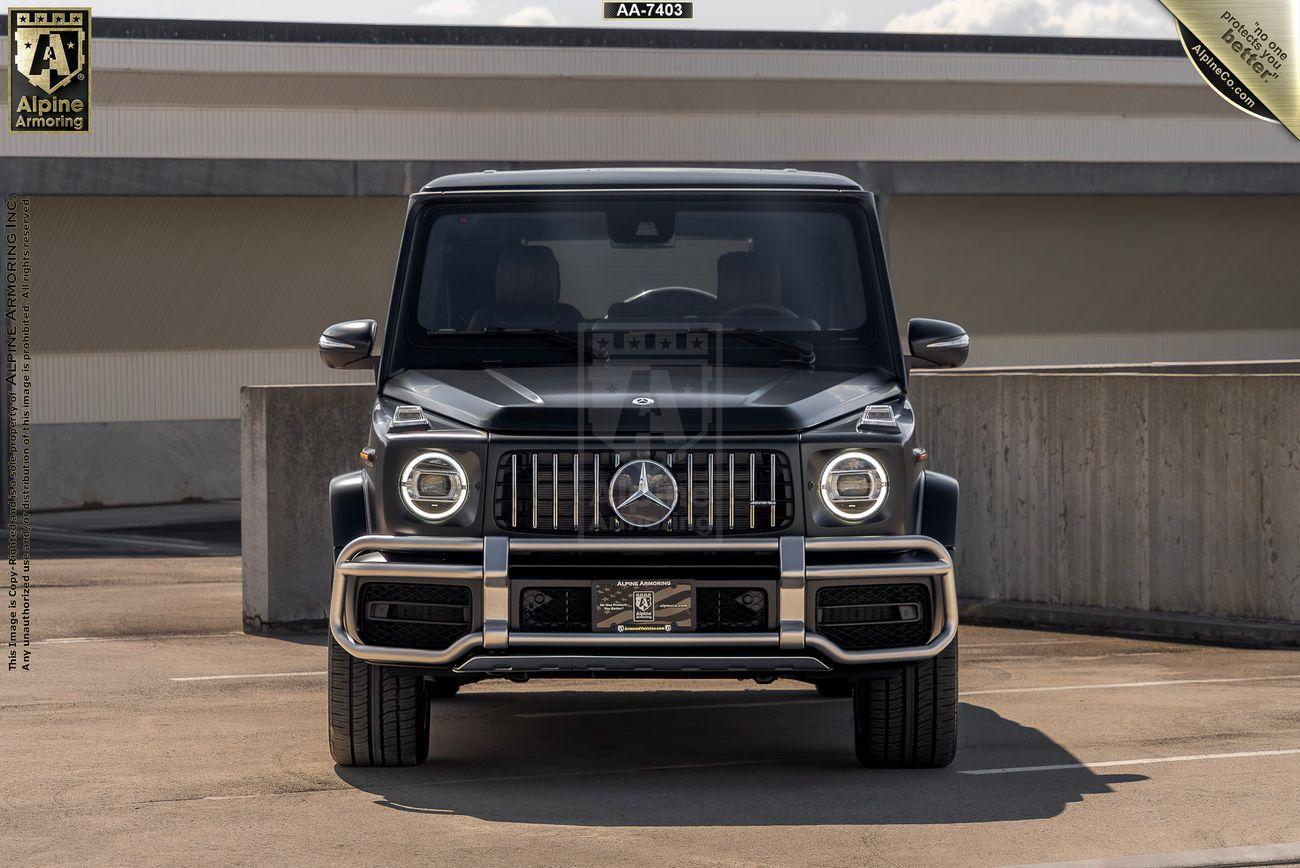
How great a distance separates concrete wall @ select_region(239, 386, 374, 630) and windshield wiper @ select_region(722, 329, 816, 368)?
4.74 metres

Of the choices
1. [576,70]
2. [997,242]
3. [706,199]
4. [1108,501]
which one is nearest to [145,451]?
[576,70]

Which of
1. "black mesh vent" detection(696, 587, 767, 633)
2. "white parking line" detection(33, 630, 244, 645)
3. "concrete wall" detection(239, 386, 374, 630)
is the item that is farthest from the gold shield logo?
"black mesh vent" detection(696, 587, 767, 633)

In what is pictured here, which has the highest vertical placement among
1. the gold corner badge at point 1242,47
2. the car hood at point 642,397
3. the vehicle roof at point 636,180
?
the gold corner badge at point 1242,47

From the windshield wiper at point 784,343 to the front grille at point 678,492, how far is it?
36.7 inches

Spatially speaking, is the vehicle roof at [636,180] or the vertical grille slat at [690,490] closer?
the vertical grille slat at [690,490]

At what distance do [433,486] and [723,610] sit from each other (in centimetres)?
114

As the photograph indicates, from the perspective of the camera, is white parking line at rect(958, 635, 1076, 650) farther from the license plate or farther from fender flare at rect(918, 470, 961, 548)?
the license plate

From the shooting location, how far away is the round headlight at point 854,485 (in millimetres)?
7281

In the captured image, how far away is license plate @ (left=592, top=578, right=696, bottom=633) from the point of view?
720cm

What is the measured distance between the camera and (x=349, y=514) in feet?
Result: 25.4

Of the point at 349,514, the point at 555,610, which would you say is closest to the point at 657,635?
the point at 555,610

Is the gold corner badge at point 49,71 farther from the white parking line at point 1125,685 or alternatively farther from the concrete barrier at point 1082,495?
the white parking line at point 1125,685

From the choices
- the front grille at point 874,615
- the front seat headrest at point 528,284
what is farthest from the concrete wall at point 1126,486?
the front seat headrest at point 528,284

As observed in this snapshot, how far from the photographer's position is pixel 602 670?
7.21 meters
